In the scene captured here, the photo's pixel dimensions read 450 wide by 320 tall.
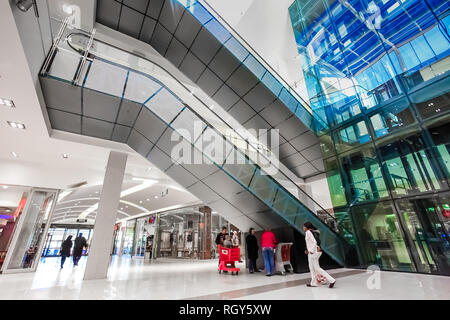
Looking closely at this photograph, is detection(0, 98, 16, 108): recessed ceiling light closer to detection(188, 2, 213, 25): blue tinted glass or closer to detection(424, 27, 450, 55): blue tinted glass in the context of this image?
detection(188, 2, 213, 25): blue tinted glass

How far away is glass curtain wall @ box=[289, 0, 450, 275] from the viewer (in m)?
6.35

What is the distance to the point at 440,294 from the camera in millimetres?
3750

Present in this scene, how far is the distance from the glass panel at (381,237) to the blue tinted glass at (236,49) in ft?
25.7

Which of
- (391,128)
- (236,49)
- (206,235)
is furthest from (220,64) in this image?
(206,235)

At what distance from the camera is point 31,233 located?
33.4 ft

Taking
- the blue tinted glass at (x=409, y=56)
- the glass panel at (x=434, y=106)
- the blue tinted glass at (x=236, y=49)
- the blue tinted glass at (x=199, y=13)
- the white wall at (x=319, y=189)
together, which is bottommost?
the white wall at (x=319, y=189)

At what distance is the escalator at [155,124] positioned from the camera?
5711 mm

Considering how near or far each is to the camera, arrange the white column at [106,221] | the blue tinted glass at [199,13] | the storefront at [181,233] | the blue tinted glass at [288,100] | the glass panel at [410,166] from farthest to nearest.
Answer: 1. the storefront at [181,233]
2. the blue tinted glass at [288,100]
3. the blue tinted glass at [199,13]
4. the white column at [106,221]
5. the glass panel at [410,166]

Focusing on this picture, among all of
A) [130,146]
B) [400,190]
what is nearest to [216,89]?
[130,146]

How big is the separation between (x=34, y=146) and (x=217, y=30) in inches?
325

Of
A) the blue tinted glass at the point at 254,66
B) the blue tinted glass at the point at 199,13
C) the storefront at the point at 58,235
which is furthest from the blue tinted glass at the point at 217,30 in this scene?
the storefront at the point at 58,235

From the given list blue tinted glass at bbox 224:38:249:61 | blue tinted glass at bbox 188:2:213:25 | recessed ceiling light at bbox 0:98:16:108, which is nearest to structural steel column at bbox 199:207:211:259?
blue tinted glass at bbox 224:38:249:61

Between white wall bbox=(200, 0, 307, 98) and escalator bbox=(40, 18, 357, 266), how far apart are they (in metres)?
8.29

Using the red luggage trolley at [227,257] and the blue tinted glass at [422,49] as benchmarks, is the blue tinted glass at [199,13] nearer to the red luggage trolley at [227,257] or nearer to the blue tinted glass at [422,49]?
the blue tinted glass at [422,49]
